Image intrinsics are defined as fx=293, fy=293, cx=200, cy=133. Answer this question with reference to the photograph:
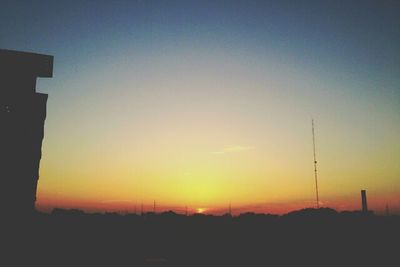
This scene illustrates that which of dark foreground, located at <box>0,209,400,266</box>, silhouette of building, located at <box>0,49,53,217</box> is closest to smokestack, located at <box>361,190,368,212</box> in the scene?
dark foreground, located at <box>0,209,400,266</box>

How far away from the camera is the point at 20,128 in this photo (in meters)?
8.32

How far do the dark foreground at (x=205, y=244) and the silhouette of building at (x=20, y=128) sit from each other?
78cm

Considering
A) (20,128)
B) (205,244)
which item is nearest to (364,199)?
(205,244)

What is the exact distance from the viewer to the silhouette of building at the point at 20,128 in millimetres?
8016

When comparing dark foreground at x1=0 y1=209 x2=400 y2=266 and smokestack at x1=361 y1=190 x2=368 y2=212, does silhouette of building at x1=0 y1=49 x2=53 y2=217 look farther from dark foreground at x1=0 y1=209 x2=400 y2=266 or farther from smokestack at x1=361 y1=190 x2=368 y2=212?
smokestack at x1=361 y1=190 x2=368 y2=212

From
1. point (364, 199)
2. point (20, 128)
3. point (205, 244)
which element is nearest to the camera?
point (20, 128)

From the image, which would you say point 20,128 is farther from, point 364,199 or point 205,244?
point 364,199

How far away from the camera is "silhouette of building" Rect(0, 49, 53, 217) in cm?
802

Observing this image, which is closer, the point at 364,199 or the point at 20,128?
the point at 20,128

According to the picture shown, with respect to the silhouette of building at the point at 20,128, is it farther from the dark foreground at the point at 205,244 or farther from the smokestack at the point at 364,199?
the smokestack at the point at 364,199

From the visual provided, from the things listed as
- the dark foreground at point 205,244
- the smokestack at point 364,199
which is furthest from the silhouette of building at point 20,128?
the smokestack at point 364,199

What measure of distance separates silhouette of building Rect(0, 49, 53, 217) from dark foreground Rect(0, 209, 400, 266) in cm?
78

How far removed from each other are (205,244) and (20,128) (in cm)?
2463

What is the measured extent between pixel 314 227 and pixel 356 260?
11147 millimetres
